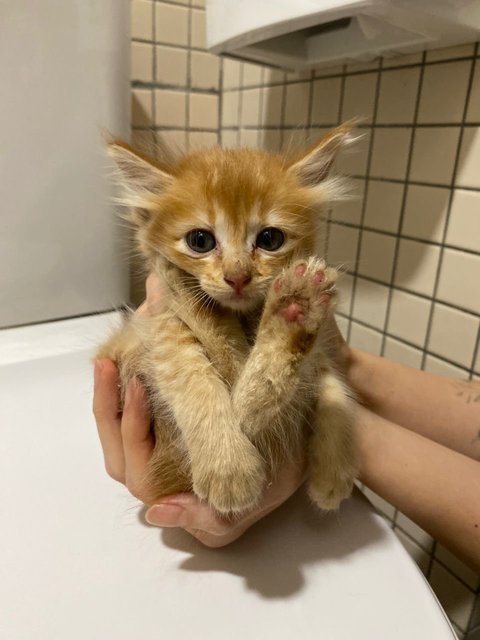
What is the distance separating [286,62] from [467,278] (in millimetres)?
559

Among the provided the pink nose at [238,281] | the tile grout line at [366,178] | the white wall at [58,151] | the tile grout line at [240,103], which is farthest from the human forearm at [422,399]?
the tile grout line at [240,103]

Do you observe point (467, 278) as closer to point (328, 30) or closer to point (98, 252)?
point (328, 30)

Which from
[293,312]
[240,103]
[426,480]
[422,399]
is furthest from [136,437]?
[240,103]

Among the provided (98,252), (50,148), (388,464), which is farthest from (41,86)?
(388,464)

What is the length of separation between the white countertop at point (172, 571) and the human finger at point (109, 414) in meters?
0.04

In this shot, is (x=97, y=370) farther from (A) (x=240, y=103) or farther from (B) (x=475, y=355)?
(A) (x=240, y=103)

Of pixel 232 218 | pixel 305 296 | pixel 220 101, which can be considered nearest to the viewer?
pixel 305 296

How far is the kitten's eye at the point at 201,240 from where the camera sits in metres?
0.56

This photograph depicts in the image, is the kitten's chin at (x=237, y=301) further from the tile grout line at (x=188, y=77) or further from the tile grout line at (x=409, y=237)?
the tile grout line at (x=188, y=77)

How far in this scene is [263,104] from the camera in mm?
1257

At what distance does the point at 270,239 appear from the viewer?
0.57 m

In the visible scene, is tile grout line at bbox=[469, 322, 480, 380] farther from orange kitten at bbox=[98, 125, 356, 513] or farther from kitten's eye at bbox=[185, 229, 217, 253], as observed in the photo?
kitten's eye at bbox=[185, 229, 217, 253]

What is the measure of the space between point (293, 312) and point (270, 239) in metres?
0.15

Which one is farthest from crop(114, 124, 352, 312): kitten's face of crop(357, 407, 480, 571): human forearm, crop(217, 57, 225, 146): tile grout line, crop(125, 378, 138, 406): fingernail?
crop(217, 57, 225, 146): tile grout line
